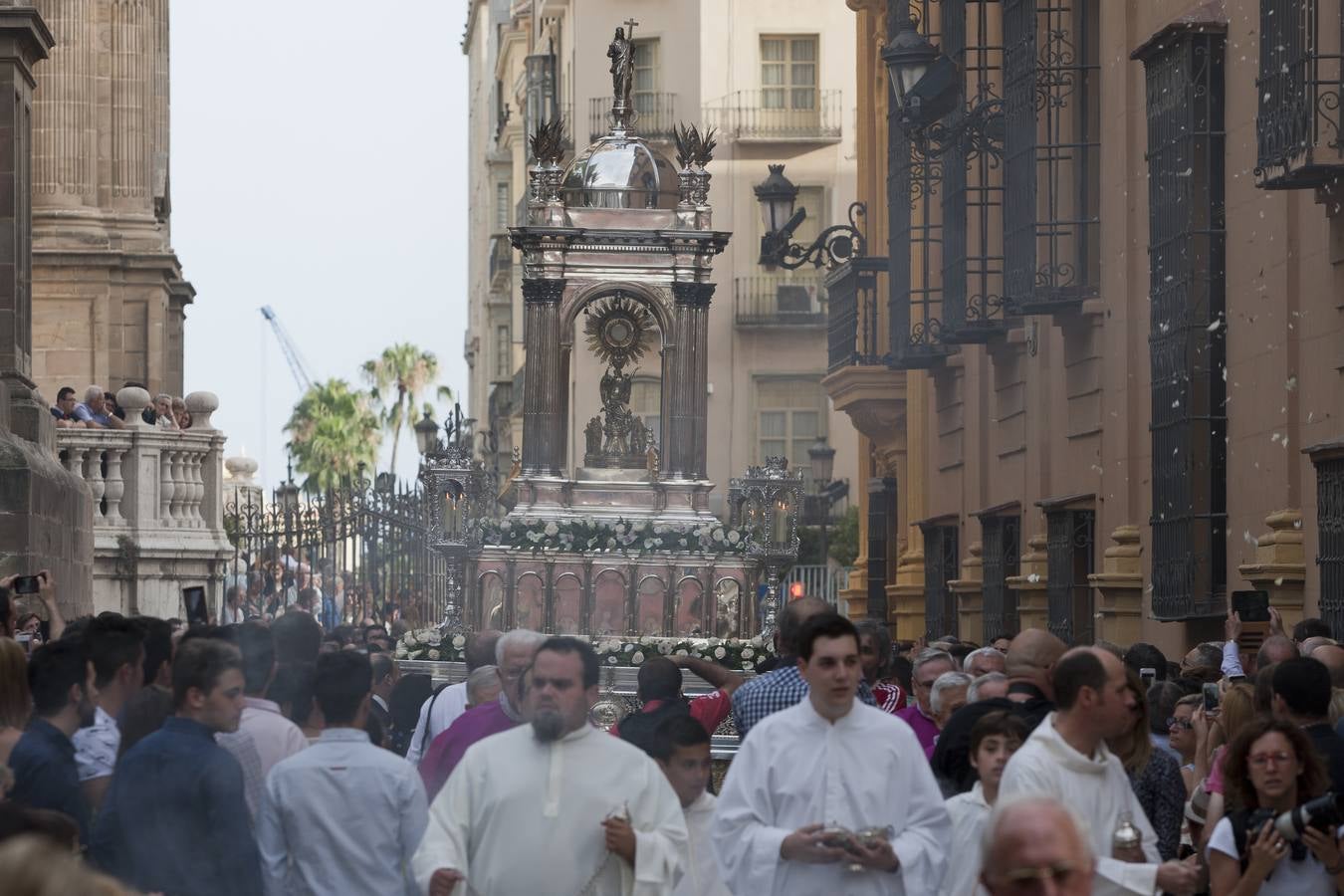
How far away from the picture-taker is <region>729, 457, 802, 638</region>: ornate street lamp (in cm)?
2523

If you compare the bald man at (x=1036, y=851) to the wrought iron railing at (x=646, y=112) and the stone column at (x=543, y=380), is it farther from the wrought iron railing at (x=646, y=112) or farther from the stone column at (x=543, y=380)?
the wrought iron railing at (x=646, y=112)

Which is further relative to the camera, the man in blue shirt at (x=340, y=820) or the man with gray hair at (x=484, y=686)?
the man with gray hair at (x=484, y=686)

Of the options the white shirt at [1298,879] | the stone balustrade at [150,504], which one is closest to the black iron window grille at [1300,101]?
the white shirt at [1298,879]

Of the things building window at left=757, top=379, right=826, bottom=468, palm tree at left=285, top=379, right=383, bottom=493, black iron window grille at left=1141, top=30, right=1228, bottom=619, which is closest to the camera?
black iron window grille at left=1141, top=30, right=1228, bottom=619

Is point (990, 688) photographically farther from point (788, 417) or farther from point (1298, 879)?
point (788, 417)

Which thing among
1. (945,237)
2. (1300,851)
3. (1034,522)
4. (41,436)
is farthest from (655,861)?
(945,237)

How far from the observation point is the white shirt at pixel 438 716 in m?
12.7

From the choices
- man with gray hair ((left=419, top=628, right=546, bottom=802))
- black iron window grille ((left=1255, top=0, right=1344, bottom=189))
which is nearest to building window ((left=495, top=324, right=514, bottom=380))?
black iron window grille ((left=1255, top=0, right=1344, bottom=189))

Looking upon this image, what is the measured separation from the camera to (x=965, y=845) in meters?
8.69

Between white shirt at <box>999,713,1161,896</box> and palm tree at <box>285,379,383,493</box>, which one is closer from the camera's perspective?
white shirt at <box>999,713,1161,896</box>

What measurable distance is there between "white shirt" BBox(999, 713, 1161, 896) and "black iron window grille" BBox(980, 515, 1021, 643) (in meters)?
16.4

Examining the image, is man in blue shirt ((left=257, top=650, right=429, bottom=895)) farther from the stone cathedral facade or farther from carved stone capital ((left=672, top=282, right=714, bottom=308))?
the stone cathedral facade

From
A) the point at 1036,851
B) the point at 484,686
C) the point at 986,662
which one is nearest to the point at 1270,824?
the point at 1036,851

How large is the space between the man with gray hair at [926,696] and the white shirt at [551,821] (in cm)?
372
